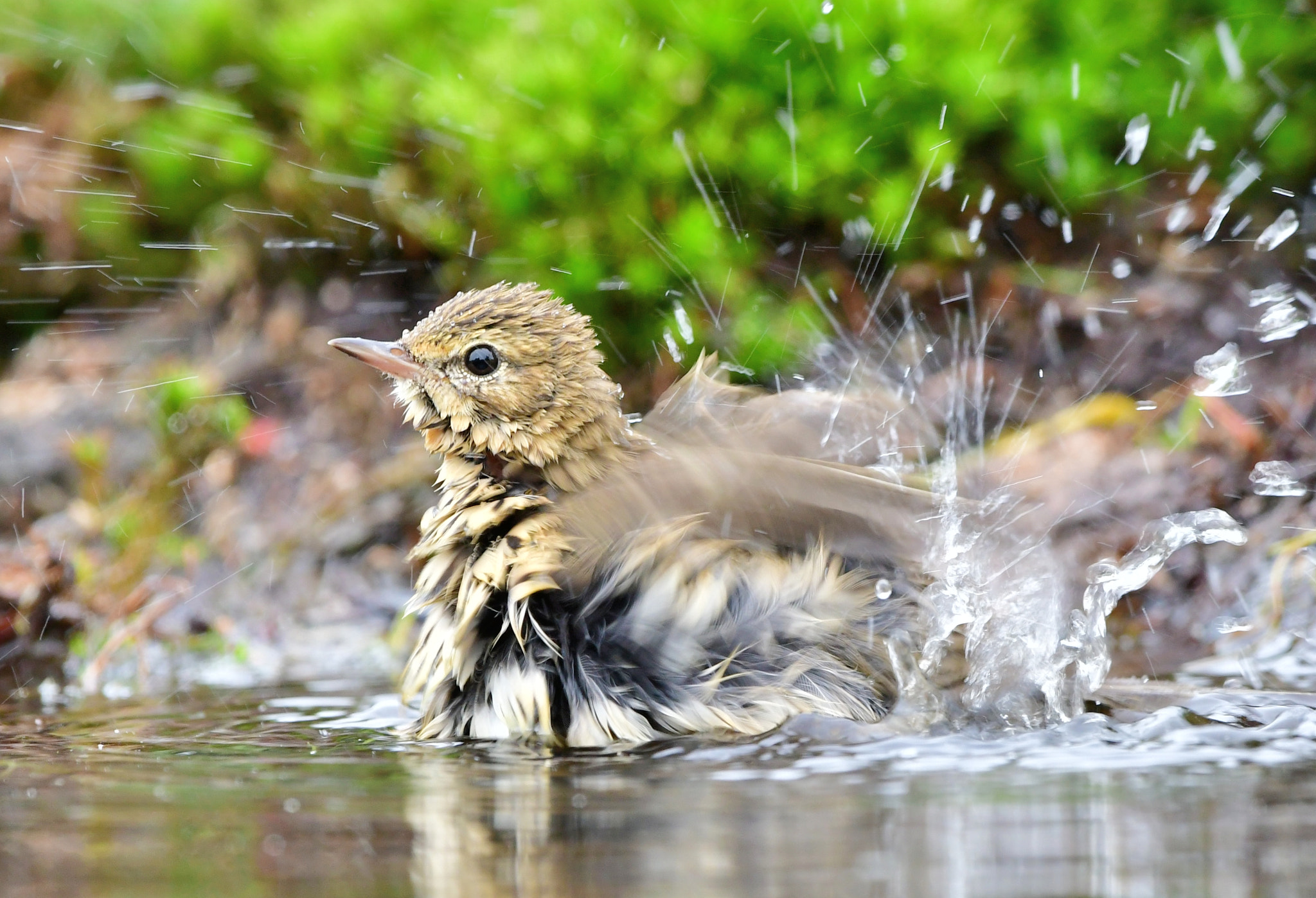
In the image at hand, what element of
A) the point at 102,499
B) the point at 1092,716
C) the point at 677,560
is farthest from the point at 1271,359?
the point at 102,499

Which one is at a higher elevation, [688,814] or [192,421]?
[192,421]

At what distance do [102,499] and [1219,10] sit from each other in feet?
17.3

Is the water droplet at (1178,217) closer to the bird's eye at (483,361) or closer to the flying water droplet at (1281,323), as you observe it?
the flying water droplet at (1281,323)

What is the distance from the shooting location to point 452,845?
271cm

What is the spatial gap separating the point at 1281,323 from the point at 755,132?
7.65 ft

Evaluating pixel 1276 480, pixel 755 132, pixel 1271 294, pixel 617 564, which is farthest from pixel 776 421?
pixel 1271 294

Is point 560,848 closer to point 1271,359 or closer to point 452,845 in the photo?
point 452,845

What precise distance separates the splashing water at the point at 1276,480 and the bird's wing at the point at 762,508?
6.51 feet

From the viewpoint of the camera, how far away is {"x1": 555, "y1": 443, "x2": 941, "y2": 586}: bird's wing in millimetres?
3900

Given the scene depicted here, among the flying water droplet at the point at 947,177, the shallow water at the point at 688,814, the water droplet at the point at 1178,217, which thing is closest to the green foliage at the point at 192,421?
the shallow water at the point at 688,814

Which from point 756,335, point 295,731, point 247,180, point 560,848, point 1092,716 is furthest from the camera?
point 247,180

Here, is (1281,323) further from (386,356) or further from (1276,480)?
(386,356)

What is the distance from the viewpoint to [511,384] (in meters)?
4.34

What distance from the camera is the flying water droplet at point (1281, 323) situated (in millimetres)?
6105
